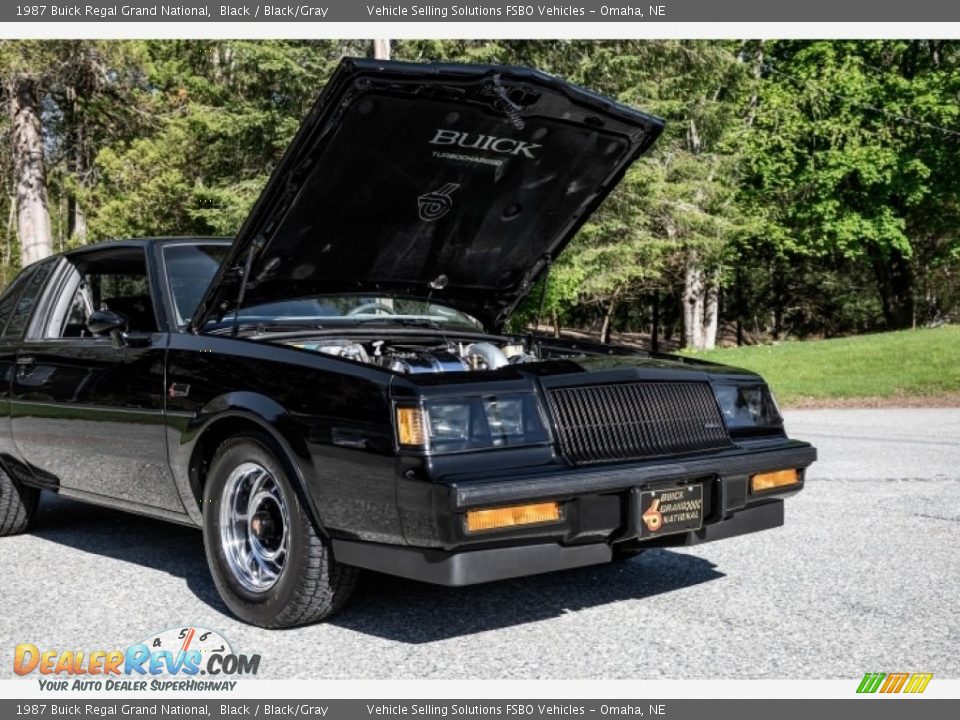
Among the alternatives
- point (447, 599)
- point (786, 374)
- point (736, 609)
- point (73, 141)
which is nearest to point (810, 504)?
point (736, 609)

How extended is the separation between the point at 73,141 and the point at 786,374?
16177 millimetres

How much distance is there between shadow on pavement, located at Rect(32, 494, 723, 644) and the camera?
3.96 metres

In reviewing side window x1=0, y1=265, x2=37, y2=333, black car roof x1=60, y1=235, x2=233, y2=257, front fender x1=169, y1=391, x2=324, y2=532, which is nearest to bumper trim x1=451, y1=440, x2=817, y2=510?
front fender x1=169, y1=391, x2=324, y2=532

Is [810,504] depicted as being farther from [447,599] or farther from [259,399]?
[259,399]

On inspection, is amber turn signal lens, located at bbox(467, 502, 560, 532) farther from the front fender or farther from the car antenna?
the car antenna

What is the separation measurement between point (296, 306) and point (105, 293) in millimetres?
1198

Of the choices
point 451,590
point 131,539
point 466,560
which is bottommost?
point 131,539

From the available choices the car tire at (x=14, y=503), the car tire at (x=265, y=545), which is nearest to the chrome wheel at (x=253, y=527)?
the car tire at (x=265, y=545)

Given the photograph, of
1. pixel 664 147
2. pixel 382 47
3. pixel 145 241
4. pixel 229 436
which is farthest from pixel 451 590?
pixel 664 147

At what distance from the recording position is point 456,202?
5031mm

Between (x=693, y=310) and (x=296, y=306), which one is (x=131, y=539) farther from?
(x=693, y=310)

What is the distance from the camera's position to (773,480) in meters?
4.23

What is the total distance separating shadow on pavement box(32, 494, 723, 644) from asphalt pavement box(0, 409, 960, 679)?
13 millimetres

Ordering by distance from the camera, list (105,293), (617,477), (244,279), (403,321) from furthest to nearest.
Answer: (105,293)
(403,321)
(244,279)
(617,477)
